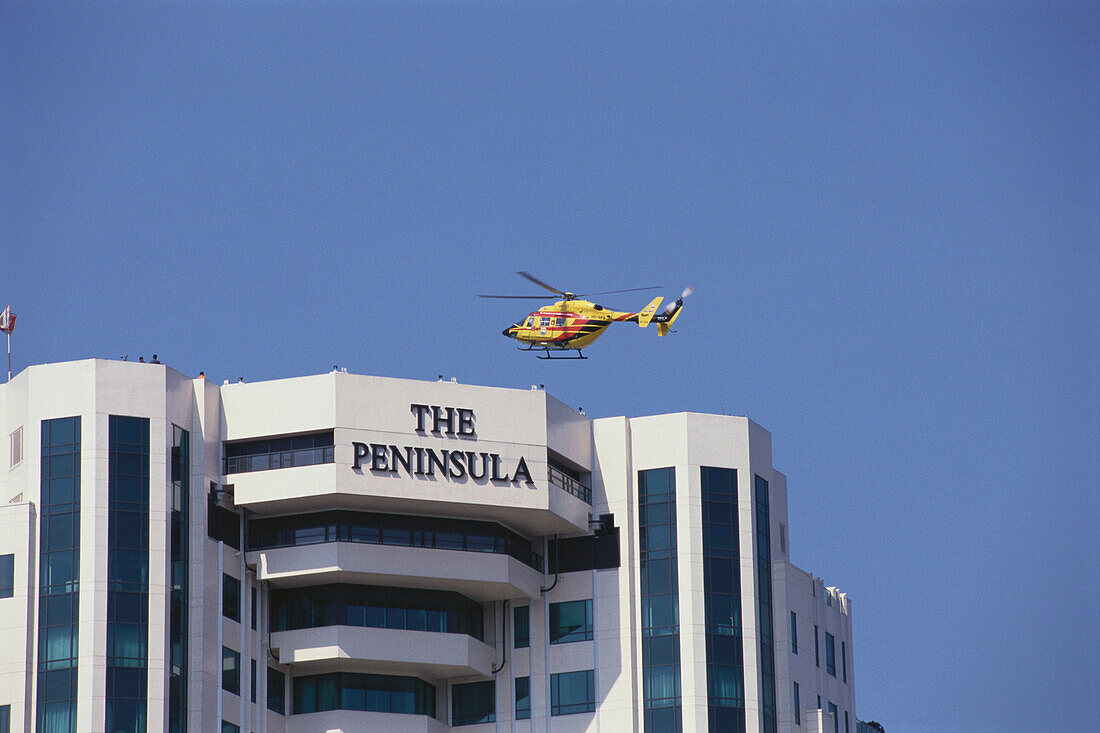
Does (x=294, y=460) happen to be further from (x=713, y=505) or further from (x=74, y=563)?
(x=713, y=505)

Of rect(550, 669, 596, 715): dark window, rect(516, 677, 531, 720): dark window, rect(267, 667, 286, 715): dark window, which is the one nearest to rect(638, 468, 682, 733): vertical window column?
rect(550, 669, 596, 715): dark window

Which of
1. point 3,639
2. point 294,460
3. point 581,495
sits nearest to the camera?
point 3,639

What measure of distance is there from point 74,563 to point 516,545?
2537 cm

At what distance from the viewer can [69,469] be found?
112125 millimetres

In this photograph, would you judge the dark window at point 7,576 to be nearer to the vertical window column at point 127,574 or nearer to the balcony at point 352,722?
the vertical window column at point 127,574

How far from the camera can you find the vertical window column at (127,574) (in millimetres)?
109125

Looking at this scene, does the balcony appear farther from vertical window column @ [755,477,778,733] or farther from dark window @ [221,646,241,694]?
vertical window column @ [755,477,778,733]

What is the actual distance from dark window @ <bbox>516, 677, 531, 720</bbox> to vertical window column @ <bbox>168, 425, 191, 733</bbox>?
68.0ft

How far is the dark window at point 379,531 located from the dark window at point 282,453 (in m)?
3.30

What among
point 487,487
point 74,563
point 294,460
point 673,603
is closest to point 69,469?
point 74,563

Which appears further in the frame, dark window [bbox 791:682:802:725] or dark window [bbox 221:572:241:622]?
A: dark window [bbox 791:682:802:725]

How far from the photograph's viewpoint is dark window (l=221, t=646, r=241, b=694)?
11481cm

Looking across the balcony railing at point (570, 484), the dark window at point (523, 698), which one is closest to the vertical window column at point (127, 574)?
the balcony railing at point (570, 484)

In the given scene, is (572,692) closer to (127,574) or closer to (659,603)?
(659,603)
